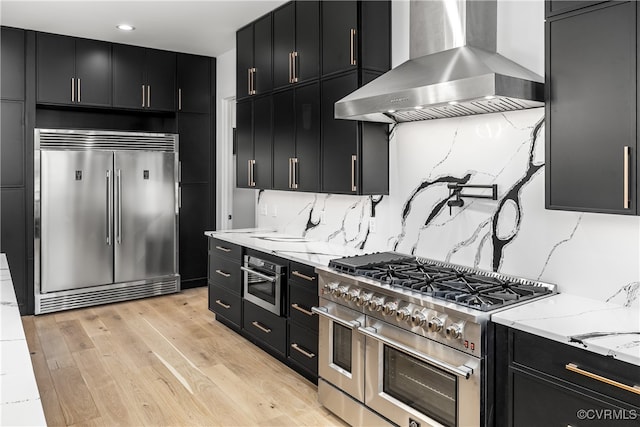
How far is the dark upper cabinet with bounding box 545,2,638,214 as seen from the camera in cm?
185

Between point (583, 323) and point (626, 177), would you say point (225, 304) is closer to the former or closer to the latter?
point (583, 323)

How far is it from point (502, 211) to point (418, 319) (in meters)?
0.84

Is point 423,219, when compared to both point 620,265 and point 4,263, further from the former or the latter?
point 4,263

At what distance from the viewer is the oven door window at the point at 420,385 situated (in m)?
2.17

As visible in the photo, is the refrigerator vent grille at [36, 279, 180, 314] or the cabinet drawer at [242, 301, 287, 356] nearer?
the cabinet drawer at [242, 301, 287, 356]

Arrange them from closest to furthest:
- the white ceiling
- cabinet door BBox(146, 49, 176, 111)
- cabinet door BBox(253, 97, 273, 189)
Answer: the white ceiling, cabinet door BBox(253, 97, 273, 189), cabinet door BBox(146, 49, 176, 111)

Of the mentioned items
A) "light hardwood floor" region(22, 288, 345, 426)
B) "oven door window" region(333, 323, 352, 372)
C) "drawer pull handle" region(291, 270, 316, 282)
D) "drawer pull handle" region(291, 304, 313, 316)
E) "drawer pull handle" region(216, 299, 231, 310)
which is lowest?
"light hardwood floor" region(22, 288, 345, 426)

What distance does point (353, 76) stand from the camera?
319 centimetres

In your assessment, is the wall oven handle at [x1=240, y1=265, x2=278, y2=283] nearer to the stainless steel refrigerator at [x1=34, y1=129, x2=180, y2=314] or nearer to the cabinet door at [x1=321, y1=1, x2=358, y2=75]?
the cabinet door at [x1=321, y1=1, x2=358, y2=75]

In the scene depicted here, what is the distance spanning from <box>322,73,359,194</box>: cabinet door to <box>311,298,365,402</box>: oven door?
2.82ft

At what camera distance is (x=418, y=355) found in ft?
7.38

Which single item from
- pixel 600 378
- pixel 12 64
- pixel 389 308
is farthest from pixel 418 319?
pixel 12 64

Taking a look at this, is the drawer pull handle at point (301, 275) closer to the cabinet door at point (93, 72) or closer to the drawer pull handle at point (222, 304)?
the drawer pull handle at point (222, 304)

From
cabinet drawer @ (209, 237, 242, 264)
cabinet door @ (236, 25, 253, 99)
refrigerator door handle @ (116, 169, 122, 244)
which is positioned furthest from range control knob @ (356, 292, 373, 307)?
refrigerator door handle @ (116, 169, 122, 244)
